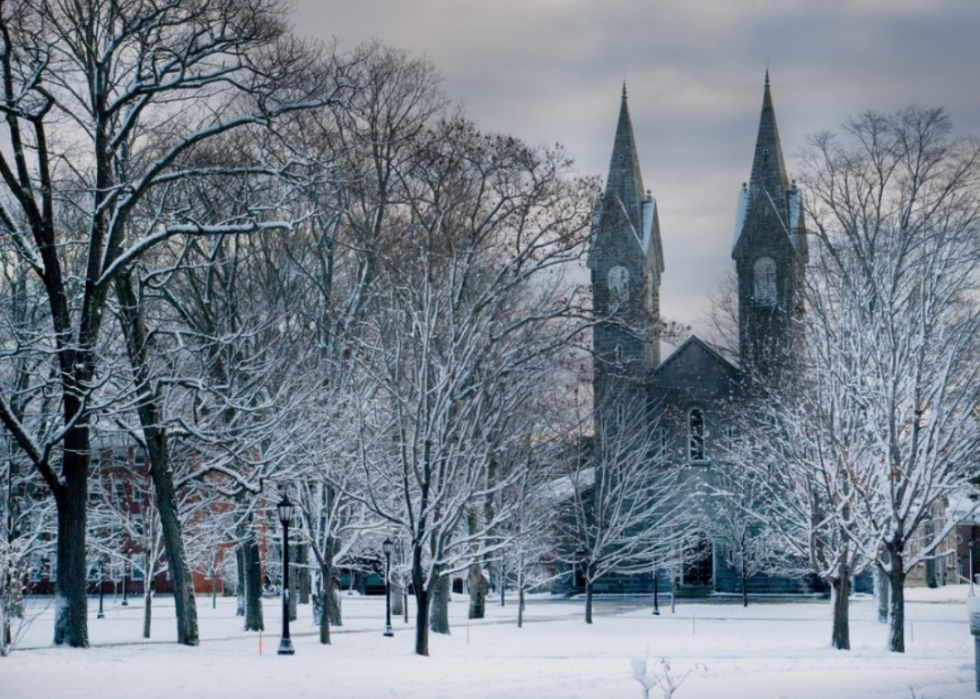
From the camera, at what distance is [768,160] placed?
61.7 meters

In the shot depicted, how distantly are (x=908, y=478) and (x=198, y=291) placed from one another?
1512cm

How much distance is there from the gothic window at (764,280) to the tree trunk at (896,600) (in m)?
33.4

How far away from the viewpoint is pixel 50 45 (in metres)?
17.9

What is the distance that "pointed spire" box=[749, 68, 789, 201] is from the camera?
202ft

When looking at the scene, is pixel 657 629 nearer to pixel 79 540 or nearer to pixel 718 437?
pixel 718 437

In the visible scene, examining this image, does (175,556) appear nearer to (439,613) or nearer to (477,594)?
(439,613)

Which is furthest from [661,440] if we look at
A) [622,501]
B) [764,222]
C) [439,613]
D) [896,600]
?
[896,600]

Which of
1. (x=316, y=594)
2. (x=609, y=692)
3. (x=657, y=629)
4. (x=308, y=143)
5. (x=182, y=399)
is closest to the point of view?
(x=609, y=692)

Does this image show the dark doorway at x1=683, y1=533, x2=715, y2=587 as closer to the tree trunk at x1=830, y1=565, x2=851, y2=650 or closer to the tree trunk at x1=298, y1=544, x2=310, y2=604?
the tree trunk at x1=298, y1=544, x2=310, y2=604

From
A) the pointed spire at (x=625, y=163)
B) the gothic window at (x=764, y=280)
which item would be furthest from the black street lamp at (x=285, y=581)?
the pointed spire at (x=625, y=163)

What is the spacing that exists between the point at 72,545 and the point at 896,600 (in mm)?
15451

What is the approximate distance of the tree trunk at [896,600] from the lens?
24.4 m

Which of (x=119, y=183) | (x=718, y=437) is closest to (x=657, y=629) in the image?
(x=718, y=437)

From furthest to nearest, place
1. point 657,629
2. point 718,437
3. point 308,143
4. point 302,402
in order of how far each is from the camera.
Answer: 1. point 718,437
2. point 657,629
3. point 308,143
4. point 302,402
